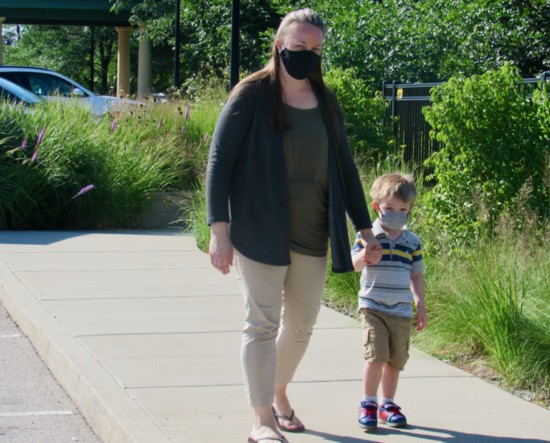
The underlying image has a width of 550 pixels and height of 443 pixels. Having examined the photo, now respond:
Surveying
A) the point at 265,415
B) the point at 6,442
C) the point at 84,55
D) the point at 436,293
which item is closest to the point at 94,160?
the point at 436,293

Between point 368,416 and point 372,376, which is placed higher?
point 372,376

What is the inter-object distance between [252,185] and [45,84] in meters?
17.4

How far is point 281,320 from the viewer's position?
15.4 feet

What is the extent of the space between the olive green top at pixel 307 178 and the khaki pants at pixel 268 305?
84 mm

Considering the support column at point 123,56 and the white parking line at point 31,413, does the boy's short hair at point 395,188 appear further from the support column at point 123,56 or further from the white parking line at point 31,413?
the support column at point 123,56

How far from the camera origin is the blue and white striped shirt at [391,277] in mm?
4805

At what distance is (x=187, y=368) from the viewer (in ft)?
19.7

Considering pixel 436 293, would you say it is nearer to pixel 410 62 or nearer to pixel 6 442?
pixel 6 442

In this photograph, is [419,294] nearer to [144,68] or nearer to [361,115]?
[361,115]

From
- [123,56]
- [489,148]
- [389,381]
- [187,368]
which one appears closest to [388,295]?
[389,381]

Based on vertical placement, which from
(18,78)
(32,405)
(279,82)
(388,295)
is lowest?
(32,405)

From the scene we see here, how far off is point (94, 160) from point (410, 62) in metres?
5.29

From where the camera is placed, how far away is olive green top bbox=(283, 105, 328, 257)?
4414mm

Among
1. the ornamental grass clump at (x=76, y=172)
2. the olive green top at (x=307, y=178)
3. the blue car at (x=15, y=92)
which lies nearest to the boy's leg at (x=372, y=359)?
the olive green top at (x=307, y=178)
